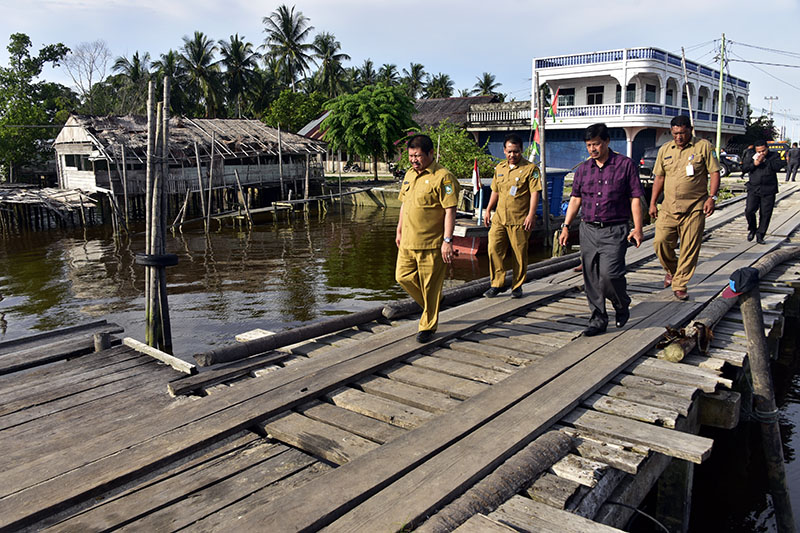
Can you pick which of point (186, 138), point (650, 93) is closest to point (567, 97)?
point (650, 93)

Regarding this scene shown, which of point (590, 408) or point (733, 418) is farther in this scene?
point (733, 418)

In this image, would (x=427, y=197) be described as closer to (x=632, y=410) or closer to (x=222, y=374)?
(x=222, y=374)

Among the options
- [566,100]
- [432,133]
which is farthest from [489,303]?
[566,100]

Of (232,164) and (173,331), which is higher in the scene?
(232,164)

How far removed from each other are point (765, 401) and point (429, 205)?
3.27m

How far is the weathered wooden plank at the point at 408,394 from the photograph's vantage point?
12.7 feet

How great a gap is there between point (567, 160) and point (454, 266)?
62.9 feet

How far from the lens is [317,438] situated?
3436mm

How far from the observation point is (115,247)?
2192cm

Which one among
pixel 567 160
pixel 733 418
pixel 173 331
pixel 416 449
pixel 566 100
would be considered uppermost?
pixel 566 100

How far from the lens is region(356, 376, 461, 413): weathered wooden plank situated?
152 inches

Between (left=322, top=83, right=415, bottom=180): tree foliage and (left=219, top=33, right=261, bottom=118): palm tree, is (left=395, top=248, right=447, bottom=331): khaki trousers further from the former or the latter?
(left=219, top=33, right=261, bottom=118): palm tree

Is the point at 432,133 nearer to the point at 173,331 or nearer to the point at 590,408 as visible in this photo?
the point at 173,331

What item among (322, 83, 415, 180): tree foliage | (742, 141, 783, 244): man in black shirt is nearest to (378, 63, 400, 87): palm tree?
(322, 83, 415, 180): tree foliage
